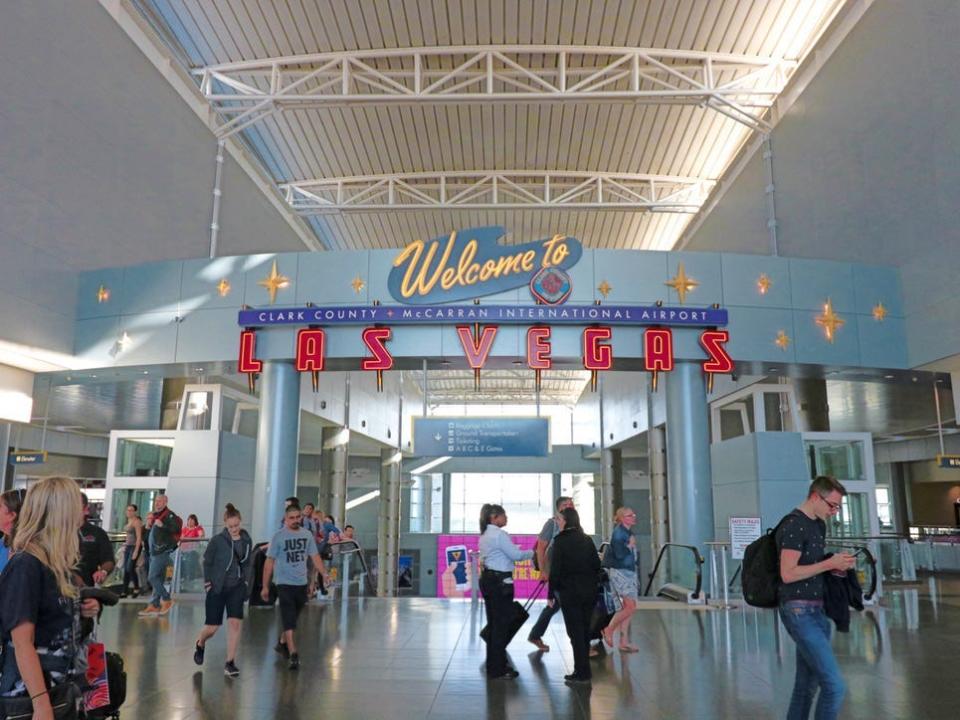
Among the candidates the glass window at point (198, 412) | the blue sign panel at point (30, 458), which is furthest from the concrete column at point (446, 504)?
the blue sign panel at point (30, 458)

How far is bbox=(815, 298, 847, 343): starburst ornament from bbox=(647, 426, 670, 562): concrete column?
8.75 meters

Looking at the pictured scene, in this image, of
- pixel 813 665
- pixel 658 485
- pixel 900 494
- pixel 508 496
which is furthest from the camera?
pixel 508 496

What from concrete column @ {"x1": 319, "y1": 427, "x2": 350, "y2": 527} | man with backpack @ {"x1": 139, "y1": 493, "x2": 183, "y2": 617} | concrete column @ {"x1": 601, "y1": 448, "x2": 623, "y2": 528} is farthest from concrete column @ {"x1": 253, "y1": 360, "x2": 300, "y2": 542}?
concrete column @ {"x1": 601, "y1": 448, "x2": 623, "y2": 528}

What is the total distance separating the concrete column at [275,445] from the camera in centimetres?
Answer: 1295

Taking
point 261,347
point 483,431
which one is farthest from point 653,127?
point 261,347

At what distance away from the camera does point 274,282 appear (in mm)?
13508

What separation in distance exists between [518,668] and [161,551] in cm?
664

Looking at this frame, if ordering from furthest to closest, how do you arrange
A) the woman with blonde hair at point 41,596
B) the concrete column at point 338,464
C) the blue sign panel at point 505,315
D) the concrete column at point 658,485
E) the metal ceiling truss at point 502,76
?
the concrete column at point 338,464 → the concrete column at point 658,485 → the metal ceiling truss at point 502,76 → the blue sign panel at point 505,315 → the woman with blonde hair at point 41,596

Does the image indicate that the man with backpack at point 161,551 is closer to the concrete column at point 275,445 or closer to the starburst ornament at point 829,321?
the concrete column at point 275,445

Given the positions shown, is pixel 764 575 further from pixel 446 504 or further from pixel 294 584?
pixel 446 504

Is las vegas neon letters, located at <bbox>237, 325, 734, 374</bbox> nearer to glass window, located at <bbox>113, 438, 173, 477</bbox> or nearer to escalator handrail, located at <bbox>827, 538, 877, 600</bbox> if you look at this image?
escalator handrail, located at <bbox>827, 538, 877, 600</bbox>

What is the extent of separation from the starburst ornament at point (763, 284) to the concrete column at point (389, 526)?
20.1 m

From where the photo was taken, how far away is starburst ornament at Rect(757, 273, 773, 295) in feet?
43.5

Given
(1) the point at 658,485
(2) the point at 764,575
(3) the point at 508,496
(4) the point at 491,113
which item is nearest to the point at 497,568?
(2) the point at 764,575
